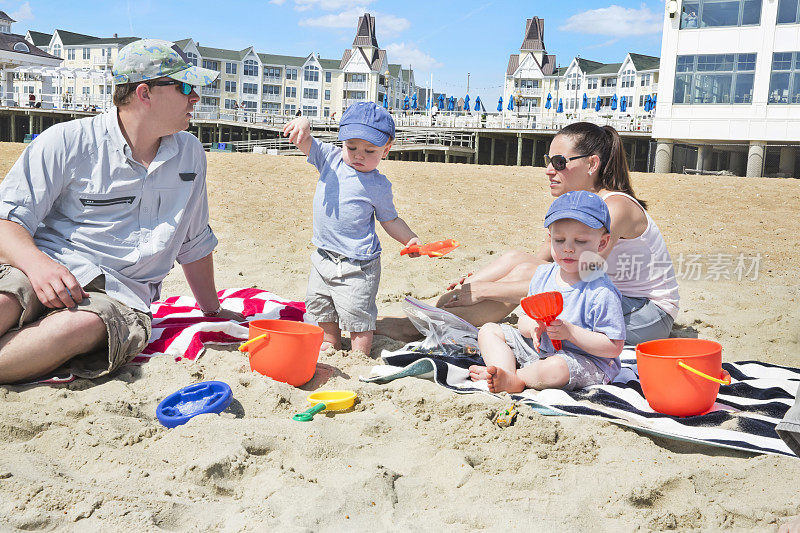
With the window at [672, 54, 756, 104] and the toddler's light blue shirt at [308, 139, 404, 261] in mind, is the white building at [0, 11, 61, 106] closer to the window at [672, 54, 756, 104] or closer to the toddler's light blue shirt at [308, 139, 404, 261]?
the window at [672, 54, 756, 104]

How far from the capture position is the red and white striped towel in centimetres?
329

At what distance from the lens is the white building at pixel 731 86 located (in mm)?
20625

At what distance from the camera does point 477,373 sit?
3049 mm

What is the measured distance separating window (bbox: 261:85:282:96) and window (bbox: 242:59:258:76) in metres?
1.51

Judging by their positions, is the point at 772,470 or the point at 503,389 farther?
the point at 503,389

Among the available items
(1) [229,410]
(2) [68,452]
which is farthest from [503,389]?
(2) [68,452]

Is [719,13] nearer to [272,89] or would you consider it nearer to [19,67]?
[19,67]

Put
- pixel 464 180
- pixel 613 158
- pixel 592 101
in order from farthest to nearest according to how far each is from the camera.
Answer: pixel 592 101
pixel 464 180
pixel 613 158

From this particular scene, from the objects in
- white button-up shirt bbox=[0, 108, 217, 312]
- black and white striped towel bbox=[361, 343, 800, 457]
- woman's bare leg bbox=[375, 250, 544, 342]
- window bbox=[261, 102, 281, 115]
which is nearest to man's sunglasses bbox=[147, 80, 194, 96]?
white button-up shirt bbox=[0, 108, 217, 312]

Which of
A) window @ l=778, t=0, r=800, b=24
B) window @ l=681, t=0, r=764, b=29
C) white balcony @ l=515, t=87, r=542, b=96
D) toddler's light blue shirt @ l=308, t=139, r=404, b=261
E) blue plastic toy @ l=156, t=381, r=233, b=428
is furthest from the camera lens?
white balcony @ l=515, t=87, r=542, b=96

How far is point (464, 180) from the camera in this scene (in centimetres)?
1066

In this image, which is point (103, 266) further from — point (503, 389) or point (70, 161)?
point (503, 389)

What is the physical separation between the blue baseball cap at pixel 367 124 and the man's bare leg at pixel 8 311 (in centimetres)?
169

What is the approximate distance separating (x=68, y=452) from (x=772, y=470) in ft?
7.30
